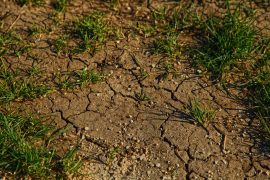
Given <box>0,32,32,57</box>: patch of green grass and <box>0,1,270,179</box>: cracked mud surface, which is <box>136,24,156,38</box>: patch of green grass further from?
<box>0,32,32,57</box>: patch of green grass

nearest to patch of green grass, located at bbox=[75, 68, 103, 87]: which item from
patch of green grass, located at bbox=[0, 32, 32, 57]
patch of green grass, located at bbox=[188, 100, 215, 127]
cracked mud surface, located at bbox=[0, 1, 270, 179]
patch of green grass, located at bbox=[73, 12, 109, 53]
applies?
cracked mud surface, located at bbox=[0, 1, 270, 179]

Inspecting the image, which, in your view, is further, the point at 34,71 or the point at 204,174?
the point at 34,71

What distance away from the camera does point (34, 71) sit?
3.54 m

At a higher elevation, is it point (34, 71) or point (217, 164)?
point (34, 71)

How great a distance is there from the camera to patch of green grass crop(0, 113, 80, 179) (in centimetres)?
289

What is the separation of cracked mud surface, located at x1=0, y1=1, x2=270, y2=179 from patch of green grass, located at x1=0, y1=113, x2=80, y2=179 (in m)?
0.12

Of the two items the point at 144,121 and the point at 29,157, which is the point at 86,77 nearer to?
the point at 144,121

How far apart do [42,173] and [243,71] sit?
175 centimetres

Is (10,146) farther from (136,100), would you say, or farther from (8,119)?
(136,100)

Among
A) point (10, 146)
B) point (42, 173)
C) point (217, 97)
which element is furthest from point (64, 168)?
point (217, 97)

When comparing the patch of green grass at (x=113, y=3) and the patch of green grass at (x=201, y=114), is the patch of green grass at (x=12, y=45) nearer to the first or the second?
the patch of green grass at (x=113, y=3)

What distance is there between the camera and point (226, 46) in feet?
11.9

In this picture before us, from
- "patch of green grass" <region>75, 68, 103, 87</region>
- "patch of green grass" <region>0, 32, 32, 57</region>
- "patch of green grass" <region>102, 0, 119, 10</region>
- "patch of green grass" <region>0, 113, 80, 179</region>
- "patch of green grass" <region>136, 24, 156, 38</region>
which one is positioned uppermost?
"patch of green grass" <region>102, 0, 119, 10</region>

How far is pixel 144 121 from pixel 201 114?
0.41 meters
